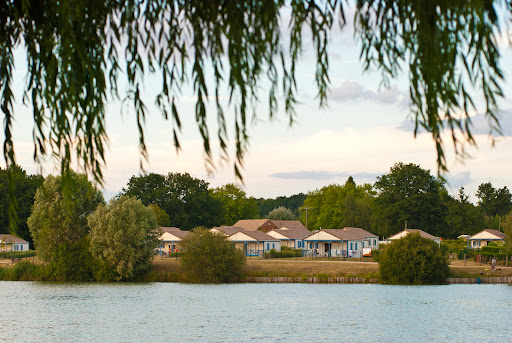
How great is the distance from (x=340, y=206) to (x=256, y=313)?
89032 millimetres

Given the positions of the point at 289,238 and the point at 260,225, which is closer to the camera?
the point at 289,238

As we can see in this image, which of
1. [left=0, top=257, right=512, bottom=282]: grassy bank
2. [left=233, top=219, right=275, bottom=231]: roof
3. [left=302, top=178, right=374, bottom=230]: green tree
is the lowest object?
[left=0, top=257, right=512, bottom=282]: grassy bank

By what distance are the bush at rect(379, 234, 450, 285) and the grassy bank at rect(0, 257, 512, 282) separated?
161cm

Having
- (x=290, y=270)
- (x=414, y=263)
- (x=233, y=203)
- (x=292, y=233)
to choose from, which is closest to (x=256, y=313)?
(x=290, y=270)

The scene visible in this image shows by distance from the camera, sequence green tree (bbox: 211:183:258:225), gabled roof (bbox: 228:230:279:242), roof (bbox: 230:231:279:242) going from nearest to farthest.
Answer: gabled roof (bbox: 228:230:279:242) → roof (bbox: 230:231:279:242) → green tree (bbox: 211:183:258:225)

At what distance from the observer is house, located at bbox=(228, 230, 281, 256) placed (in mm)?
88500

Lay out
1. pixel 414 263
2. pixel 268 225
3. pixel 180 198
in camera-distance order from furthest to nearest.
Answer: pixel 180 198 → pixel 268 225 → pixel 414 263

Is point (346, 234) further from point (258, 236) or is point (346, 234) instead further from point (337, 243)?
point (258, 236)

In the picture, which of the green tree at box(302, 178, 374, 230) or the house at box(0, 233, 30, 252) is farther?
the green tree at box(302, 178, 374, 230)

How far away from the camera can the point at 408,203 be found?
353ft

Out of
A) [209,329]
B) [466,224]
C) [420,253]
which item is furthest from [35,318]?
[466,224]

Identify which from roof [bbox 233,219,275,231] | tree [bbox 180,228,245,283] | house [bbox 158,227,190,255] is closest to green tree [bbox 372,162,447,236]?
roof [bbox 233,219,275,231]

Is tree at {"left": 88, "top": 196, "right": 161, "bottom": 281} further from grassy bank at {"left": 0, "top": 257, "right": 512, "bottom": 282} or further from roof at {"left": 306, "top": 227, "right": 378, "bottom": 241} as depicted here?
roof at {"left": 306, "top": 227, "right": 378, "bottom": 241}

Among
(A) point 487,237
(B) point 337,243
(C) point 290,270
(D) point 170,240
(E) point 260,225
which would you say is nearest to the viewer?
(C) point 290,270
